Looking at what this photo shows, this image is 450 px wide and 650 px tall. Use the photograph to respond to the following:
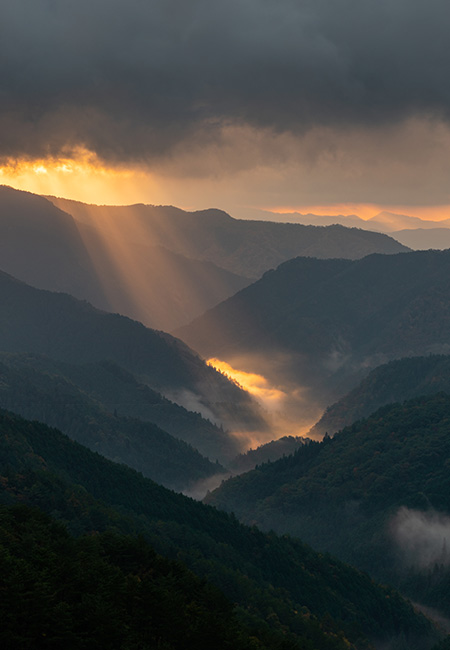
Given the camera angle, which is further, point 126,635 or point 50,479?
point 50,479

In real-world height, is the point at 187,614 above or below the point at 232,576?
below

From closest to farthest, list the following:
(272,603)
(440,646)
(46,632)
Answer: (46,632) < (272,603) < (440,646)

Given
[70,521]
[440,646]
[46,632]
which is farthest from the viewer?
[440,646]

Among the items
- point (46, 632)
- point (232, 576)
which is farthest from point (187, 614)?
point (232, 576)

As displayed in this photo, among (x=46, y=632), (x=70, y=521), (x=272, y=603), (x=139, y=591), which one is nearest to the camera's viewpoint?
(x=46, y=632)

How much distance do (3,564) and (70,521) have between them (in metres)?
Result: 77.5

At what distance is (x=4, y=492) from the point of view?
158000 millimetres

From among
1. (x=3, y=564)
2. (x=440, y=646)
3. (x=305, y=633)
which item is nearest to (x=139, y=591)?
(x=3, y=564)

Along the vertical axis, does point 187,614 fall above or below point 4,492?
below

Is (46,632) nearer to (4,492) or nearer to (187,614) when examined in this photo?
(187,614)

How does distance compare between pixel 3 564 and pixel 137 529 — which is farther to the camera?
pixel 137 529

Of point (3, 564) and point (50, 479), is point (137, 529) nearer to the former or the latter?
point (50, 479)

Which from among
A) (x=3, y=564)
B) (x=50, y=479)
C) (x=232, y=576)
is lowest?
(x=3, y=564)

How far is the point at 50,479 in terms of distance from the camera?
7023 inches
